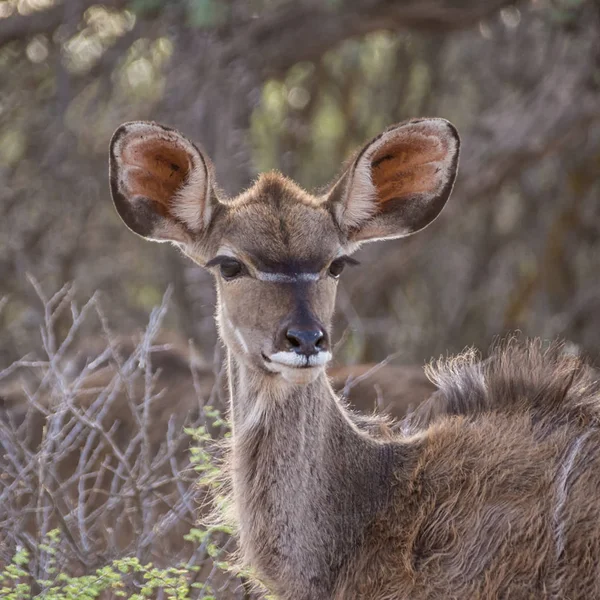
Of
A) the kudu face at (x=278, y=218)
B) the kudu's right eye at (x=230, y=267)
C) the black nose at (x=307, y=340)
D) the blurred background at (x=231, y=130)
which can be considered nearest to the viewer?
the black nose at (x=307, y=340)

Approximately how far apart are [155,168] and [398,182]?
102cm

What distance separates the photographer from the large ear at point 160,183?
4891mm

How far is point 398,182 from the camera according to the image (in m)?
5.22

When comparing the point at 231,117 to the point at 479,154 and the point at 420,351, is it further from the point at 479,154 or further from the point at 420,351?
the point at 420,351

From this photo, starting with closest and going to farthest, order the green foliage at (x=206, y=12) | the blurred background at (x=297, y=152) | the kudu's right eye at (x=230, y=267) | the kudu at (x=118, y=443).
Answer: the kudu's right eye at (x=230, y=267) → the kudu at (x=118, y=443) → the green foliage at (x=206, y=12) → the blurred background at (x=297, y=152)

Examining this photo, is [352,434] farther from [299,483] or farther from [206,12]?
[206,12]

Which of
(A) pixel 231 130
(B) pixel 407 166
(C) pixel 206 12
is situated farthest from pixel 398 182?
(A) pixel 231 130

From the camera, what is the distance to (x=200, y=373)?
7918 mm

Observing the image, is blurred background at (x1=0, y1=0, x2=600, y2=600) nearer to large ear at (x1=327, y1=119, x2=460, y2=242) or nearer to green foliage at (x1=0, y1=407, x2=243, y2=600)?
green foliage at (x1=0, y1=407, x2=243, y2=600)

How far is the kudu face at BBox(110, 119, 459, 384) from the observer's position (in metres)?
4.63

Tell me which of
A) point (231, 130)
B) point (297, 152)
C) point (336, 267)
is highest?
point (336, 267)

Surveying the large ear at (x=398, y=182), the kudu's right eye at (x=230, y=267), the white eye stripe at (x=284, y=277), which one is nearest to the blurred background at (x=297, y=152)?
the large ear at (x=398, y=182)

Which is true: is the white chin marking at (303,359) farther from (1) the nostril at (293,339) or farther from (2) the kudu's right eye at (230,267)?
(2) the kudu's right eye at (230,267)

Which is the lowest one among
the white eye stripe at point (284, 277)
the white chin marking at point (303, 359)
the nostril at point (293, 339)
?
the white chin marking at point (303, 359)
